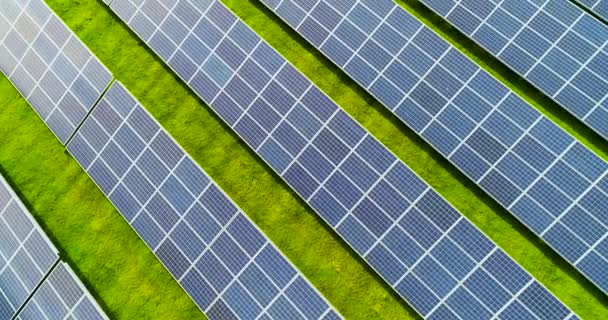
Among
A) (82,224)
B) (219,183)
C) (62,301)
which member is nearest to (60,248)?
(82,224)

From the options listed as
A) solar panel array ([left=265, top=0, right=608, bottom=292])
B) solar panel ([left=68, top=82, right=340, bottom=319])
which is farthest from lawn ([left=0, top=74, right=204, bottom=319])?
solar panel array ([left=265, top=0, right=608, bottom=292])

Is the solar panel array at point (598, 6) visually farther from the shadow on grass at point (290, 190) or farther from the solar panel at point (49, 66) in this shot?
the solar panel at point (49, 66)

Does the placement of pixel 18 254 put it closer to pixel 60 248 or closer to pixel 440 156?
pixel 60 248

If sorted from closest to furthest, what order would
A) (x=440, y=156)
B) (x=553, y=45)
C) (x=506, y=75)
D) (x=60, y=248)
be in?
(x=553, y=45) < (x=440, y=156) < (x=506, y=75) < (x=60, y=248)

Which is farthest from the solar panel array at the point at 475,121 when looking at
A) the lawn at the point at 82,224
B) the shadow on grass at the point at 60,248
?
the shadow on grass at the point at 60,248

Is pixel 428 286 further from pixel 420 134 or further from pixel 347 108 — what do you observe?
pixel 347 108
